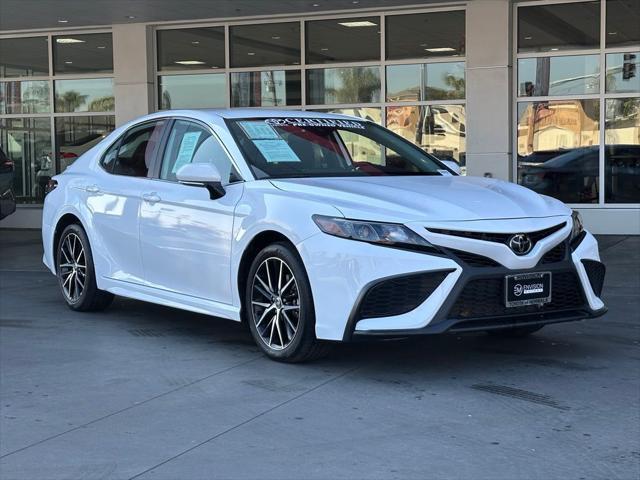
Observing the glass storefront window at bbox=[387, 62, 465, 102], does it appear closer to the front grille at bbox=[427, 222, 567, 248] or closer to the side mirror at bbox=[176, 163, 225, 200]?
the side mirror at bbox=[176, 163, 225, 200]

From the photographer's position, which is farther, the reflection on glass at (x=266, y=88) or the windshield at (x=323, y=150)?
the reflection on glass at (x=266, y=88)

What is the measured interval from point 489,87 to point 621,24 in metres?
2.17

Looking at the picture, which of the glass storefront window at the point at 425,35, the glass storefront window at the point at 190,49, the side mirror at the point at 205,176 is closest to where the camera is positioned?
the side mirror at the point at 205,176

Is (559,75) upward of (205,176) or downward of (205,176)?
upward

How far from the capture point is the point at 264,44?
16406 millimetres

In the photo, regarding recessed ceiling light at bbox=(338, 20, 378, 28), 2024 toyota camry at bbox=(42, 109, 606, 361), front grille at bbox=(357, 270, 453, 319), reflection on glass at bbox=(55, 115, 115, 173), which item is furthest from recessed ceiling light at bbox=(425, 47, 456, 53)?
front grille at bbox=(357, 270, 453, 319)

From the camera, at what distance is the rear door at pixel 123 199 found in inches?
270

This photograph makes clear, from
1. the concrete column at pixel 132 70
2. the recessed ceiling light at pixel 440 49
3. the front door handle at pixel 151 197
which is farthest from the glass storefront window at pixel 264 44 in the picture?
the front door handle at pixel 151 197

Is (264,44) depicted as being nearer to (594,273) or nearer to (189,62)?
(189,62)

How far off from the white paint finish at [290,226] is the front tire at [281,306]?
9cm

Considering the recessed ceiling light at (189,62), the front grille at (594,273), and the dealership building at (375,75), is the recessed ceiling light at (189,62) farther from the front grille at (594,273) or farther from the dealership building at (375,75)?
the front grille at (594,273)

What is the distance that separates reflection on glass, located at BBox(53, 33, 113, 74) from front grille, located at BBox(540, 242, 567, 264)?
13.3 metres

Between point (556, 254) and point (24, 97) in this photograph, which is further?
point (24, 97)

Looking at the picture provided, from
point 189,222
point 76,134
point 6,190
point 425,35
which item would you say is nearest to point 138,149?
point 189,222
